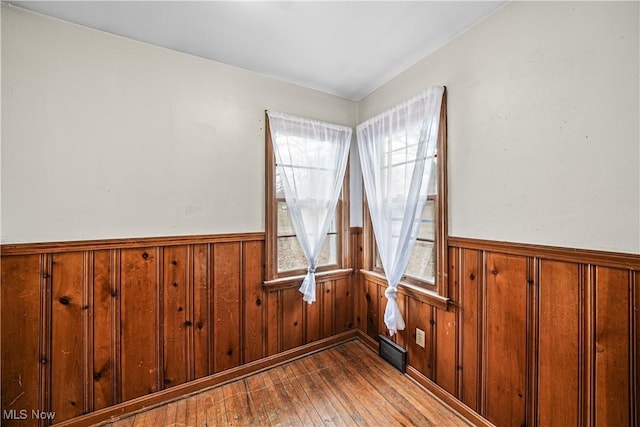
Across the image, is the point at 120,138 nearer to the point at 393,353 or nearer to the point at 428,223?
the point at 428,223

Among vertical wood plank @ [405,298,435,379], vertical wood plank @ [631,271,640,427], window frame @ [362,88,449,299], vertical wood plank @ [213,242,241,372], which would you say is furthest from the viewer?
vertical wood plank @ [213,242,241,372]

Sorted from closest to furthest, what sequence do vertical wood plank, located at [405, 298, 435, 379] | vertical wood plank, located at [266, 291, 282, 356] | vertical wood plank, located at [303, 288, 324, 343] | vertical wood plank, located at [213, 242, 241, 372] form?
vertical wood plank, located at [405, 298, 435, 379] → vertical wood plank, located at [213, 242, 241, 372] → vertical wood plank, located at [266, 291, 282, 356] → vertical wood plank, located at [303, 288, 324, 343]

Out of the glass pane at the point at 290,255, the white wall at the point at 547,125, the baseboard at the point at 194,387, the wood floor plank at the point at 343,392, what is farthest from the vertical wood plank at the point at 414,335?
the glass pane at the point at 290,255

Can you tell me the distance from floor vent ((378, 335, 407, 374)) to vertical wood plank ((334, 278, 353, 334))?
0.42 metres

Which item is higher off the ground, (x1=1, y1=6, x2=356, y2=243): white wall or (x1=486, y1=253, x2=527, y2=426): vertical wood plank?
(x1=1, y1=6, x2=356, y2=243): white wall

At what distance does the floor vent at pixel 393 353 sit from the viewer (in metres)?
2.13

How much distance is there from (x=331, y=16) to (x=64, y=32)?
161 centimetres

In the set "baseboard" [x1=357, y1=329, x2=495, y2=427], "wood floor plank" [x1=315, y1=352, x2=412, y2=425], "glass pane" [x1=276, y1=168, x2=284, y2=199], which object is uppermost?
"glass pane" [x1=276, y1=168, x2=284, y2=199]

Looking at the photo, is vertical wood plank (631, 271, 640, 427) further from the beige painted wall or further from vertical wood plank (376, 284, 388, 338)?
vertical wood plank (376, 284, 388, 338)

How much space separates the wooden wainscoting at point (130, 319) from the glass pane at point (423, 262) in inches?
40.8

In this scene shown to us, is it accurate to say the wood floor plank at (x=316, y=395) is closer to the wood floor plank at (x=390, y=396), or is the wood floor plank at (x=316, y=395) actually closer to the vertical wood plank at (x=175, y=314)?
the wood floor plank at (x=390, y=396)

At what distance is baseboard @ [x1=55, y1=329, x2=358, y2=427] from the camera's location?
1685 millimetres

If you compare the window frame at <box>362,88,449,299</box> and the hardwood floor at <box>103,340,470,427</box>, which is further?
the window frame at <box>362,88,449,299</box>

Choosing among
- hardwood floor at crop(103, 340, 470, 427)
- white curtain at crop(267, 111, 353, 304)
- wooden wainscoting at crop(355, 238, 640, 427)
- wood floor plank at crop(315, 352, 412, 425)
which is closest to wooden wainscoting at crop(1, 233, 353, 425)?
hardwood floor at crop(103, 340, 470, 427)
